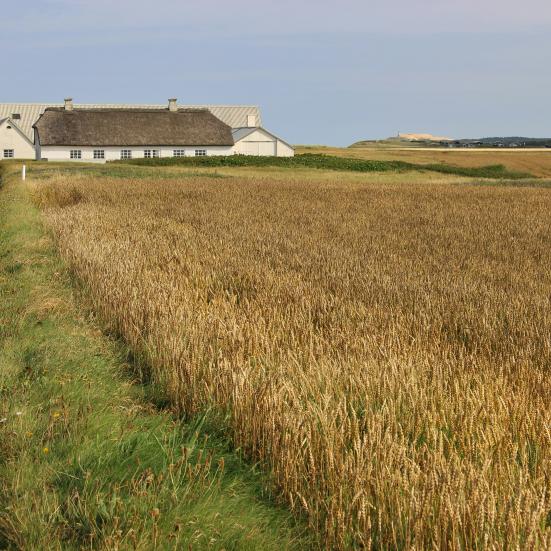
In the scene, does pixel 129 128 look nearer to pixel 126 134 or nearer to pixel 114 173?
pixel 126 134

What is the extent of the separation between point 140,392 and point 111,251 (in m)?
6.38

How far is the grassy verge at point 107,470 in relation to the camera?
150 inches

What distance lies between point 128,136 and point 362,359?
7710cm

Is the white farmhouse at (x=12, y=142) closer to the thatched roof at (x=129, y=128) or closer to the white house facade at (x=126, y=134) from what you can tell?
the white house facade at (x=126, y=134)

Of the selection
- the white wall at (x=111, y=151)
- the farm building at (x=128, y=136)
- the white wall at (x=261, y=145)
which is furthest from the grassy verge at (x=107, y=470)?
the white wall at (x=261, y=145)

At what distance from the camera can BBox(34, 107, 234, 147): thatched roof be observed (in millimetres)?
78375

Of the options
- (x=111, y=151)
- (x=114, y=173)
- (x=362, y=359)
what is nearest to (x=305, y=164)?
(x=114, y=173)

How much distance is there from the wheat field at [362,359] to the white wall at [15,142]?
71.2m

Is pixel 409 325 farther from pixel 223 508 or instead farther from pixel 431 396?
pixel 223 508

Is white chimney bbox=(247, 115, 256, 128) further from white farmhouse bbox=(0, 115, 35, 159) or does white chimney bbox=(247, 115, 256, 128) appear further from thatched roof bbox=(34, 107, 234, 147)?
white farmhouse bbox=(0, 115, 35, 159)

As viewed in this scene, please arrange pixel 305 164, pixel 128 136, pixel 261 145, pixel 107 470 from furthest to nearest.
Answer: pixel 261 145, pixel 128 136, pixel 305 164, pixel 107 470

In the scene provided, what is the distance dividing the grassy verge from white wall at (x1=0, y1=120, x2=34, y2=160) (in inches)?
3198

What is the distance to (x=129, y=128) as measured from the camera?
81.1 metres

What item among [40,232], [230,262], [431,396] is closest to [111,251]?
Answer: [230,262]
